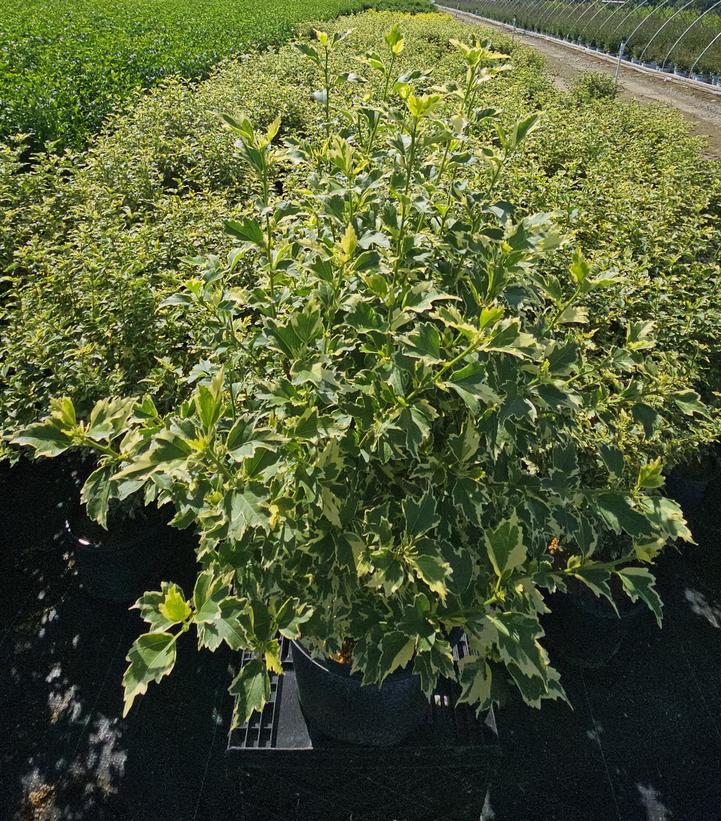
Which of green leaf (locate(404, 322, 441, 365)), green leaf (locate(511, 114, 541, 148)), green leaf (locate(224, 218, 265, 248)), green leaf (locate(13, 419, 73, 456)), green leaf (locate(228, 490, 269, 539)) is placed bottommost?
green leaf (locate(13, 419, 73, 456))

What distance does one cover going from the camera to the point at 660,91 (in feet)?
50.0

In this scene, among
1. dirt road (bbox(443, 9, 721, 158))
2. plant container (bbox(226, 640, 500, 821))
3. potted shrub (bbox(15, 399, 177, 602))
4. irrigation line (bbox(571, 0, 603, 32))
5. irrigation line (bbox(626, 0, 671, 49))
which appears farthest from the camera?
irrigation line (bbox(571, 0, 603, 32))

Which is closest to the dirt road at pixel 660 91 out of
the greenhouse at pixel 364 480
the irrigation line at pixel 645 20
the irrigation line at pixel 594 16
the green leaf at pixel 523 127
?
the irrigation line at pixel 645 20

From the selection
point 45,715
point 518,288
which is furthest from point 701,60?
point 45,715

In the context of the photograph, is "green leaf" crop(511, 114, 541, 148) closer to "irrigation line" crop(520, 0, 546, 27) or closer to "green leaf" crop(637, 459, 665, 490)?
"green leaf" crop(637, 459, 665, 490)

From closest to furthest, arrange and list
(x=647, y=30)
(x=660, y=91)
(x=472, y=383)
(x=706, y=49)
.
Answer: (x=472, y=383) < (x=660, y=91) < (x=706, y=49) < (x=647, y=30)

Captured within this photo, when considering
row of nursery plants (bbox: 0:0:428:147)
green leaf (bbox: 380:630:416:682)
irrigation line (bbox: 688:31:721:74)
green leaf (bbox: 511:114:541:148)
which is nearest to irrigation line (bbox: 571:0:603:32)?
irrigation line (bbox: 688:31:721:74)

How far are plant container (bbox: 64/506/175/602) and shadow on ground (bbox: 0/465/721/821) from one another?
0.15m

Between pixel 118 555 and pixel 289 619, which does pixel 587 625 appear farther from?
pixel 118 555

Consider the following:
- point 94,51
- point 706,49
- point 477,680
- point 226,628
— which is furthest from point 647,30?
point 226,628

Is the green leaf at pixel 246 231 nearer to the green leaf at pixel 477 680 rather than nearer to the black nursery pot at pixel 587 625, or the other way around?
the green leaf at pixel 477 680

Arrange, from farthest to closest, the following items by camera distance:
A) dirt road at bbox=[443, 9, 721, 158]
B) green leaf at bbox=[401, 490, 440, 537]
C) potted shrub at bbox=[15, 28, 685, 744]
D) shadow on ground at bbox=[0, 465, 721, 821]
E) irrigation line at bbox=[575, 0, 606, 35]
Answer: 1. irrigation line at bbox=[575, 0, 606, 35]
2. dirt road at bbox=[443, 9, 721, 158]
3. shadow on ground at bbox=[0, 465, 721, 821]
4. green leaf at bbox=[401, 490, 440, 537]
5. potted shrub at bbox=[15, 28, 685, 744]

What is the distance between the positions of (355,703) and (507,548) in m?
0.87

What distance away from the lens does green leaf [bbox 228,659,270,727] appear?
1.26m
